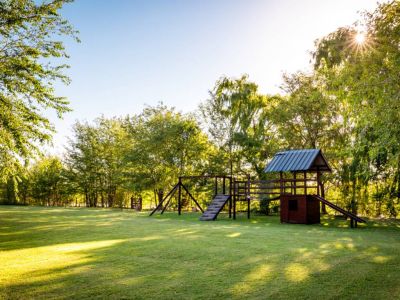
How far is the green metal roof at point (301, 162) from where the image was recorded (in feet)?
56.3

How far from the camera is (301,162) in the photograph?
17406 mm

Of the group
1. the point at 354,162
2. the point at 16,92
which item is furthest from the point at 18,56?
the point at 354,162

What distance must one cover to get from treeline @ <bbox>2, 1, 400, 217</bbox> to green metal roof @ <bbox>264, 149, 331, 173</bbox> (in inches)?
47.5

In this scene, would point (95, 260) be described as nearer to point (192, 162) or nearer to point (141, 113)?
point (192, 162)


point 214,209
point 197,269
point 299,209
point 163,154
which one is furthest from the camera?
point 163,154

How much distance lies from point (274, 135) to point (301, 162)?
34.7 feet

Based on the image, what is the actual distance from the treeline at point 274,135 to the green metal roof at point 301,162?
1207 mm

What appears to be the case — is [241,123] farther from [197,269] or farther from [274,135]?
[197,269]

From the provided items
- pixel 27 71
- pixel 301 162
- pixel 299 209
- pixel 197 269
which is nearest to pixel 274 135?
pixel 301 162

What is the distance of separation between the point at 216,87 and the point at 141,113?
13062mm

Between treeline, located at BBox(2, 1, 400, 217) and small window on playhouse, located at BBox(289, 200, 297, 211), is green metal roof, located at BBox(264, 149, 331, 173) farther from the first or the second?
small window on playhouse, located at BBox(289, 200, 297, 211)

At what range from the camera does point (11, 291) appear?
15.1ft

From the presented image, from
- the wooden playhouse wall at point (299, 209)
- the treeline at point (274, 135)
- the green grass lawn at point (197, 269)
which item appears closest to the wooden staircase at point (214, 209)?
the wooden playhouse wall at point (299, 209)

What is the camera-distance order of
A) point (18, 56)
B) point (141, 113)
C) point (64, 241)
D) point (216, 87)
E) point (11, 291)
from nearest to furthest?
point (11, 291), point (64, 241), point (18, 56), point (216, 87), point (141, 113)
